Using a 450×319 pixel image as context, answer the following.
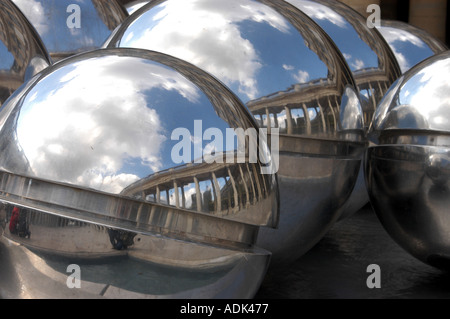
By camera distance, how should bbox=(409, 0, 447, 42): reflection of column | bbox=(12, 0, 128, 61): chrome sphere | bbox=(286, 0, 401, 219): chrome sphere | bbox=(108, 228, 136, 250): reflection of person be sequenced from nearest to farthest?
bbox=(108, 228, 136, 250): reflection of person < bbox=(286, 0, 401, 219): chrome sphere < bbox=(12, 0, 128, 61): chrome sphere < bbox=(409, 0, 447, 42): reflection of column

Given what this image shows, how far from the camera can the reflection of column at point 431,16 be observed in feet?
65.5

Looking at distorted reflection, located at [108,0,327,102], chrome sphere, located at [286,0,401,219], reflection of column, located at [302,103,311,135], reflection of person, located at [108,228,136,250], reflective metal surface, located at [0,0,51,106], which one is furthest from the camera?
chrome sphere, located at [286,0,401,219]

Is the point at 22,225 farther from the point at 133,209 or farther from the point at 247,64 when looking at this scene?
the point at 247,64

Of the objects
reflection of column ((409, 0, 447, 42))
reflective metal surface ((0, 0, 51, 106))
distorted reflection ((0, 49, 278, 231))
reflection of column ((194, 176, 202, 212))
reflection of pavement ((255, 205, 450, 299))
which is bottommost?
reflection of pavement ((255, 205, 450, 299))

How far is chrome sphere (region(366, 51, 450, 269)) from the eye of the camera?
3803 millimetres

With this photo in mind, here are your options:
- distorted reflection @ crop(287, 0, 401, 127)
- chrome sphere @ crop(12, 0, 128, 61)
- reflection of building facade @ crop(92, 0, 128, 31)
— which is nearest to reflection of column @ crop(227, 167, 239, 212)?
distorted reflection @ crop(287, 0, 401, 127)

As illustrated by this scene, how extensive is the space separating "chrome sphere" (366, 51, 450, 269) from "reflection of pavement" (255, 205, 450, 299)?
8.2 inches

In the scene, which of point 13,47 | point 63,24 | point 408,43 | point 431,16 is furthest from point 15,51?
point 431,16

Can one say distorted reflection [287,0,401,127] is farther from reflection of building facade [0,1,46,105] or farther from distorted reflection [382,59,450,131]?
reflection of building facade [0,1,46,105]

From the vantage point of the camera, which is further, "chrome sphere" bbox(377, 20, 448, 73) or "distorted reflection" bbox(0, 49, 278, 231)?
"chrome sphere" bbox(377, 20, 448, 73)

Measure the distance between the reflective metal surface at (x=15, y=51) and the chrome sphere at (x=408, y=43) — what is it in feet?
11.5

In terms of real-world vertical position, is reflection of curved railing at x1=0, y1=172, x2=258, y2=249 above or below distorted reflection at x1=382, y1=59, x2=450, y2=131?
below

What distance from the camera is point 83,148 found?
277 centimetres

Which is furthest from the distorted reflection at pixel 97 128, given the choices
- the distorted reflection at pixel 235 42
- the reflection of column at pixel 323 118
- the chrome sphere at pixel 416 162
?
the chrome sphere at pixel 416 162
